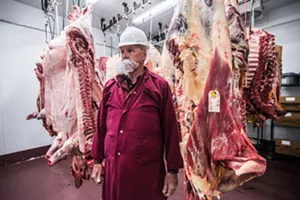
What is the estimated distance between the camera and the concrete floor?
2.65 meters

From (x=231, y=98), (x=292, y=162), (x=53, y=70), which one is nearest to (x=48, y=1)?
(x=53, y=70)

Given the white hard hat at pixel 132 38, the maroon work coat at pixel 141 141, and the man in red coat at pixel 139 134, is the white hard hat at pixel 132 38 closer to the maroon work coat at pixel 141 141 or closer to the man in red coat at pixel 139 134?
the man in red coat at pixel 139 134

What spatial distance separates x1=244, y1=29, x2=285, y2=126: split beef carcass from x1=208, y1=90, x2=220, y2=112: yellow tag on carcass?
39.7 inches

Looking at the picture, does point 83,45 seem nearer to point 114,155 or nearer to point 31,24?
point 114,155

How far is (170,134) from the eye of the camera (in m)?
1.24

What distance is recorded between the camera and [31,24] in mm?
4195

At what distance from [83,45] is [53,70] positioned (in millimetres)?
461

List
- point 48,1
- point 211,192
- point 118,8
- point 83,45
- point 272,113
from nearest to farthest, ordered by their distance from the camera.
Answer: point 211,192, point 83,45, point 272,113, point 48,1, point 118,8

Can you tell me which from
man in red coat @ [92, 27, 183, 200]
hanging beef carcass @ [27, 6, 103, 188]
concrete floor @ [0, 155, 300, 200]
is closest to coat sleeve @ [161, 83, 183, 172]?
man in red coat @ [92, 27, 183, 200]

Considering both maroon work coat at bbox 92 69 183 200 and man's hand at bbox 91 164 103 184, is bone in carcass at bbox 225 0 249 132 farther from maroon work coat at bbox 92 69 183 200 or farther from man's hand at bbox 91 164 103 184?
man's hand at bbox 91 164 103 184

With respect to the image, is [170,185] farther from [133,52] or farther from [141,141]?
[133,52]

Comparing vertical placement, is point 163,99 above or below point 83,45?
below

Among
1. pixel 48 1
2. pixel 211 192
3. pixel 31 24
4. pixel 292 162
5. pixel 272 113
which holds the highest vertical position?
pixel 31 24

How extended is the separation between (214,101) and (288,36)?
4.80 meters
